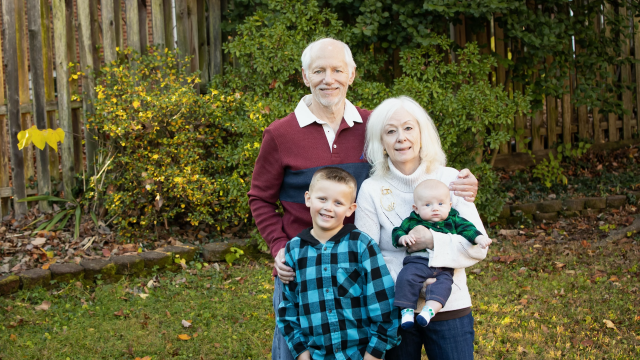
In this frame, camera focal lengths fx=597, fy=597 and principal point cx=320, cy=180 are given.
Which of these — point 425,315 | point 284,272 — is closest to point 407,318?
point 425,315

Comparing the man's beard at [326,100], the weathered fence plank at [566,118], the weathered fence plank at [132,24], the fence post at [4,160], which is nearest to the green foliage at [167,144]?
the weathered fence plank at [132,24]

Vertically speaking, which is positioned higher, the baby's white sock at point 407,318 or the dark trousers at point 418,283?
the dark trousers at point 418,283

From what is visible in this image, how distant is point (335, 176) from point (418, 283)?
524 millimetres

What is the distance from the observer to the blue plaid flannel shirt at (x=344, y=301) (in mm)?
2287

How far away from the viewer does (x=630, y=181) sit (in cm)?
773

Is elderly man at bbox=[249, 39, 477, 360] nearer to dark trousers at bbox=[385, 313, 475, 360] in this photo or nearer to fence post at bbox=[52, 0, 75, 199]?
dark trousers at bbox=[385, 313, 475, 360]

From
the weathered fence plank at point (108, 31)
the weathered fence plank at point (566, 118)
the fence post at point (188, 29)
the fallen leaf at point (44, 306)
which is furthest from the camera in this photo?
the weathered fence plank at point (566, 118)

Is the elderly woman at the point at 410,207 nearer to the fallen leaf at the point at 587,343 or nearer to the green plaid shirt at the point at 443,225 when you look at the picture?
the green plaid shirt at the point at 443,225

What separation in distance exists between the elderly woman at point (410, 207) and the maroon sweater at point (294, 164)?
0.55 feet

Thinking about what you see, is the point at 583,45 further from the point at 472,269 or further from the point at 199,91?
the point at 199,91

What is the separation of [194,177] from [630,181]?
5622mm

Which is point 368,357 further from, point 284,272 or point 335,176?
point 335,176

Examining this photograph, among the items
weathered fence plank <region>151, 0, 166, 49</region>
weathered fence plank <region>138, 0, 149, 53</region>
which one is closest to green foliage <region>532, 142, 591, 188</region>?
weathered fence plank <region>151, 0, 166, 49</region>

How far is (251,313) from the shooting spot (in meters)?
4.49
